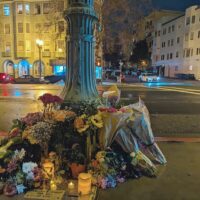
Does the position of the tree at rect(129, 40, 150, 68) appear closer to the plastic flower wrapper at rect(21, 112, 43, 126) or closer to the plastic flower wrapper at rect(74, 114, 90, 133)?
the plastic flower wrapper at rect(21, 112, 43, 126)

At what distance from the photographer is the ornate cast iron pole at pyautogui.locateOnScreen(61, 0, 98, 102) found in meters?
4.59

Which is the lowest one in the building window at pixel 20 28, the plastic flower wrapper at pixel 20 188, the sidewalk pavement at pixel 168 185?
the sidewalk pavement at pixel 168 185

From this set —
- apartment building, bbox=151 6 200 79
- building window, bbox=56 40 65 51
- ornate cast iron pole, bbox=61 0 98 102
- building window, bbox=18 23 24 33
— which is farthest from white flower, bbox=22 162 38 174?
Result: apartment building, bbox=151 6 200 79

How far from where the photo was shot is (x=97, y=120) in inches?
159

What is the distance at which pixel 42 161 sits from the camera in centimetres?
408

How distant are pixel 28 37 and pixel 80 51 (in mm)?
39047

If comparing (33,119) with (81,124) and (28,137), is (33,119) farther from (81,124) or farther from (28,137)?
(81,124)

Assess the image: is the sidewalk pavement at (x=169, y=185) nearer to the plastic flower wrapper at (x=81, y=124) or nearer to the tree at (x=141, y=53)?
the plastic flower wrapper at (x=81, y=124)

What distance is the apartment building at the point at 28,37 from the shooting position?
132 feet

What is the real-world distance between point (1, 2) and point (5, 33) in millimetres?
4642

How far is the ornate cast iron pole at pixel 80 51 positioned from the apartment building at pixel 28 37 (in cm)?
3555

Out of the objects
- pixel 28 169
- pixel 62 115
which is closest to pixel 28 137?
pixel 28 169

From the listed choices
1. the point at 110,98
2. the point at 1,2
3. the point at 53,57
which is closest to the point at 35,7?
the point at 1,2

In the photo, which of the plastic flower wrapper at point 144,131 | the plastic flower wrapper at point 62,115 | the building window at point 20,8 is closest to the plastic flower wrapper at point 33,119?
the plastic flower wrapper at point 62,115
